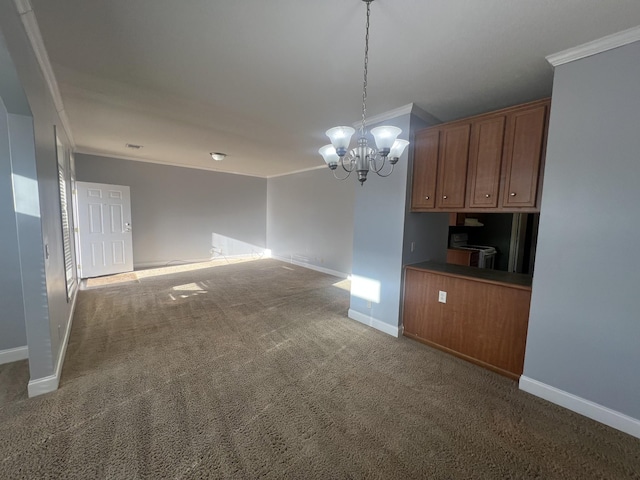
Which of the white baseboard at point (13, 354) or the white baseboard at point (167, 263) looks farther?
the white baseboard at point (167, 263)

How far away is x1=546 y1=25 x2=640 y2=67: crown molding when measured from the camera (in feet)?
5.63

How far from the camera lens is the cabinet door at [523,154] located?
2219 mm

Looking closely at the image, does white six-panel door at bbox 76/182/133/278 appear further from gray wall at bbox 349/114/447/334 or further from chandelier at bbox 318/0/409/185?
chandelier at bbox 318/0/409/185

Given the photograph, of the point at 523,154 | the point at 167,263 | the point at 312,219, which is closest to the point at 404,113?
the point at 523,154

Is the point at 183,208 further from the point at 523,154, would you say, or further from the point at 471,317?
the point at 523,154

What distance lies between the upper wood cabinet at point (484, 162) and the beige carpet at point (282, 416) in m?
1.64

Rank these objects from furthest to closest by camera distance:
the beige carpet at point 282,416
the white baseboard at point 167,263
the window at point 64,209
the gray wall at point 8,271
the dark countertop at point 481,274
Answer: the white baseboard at point 167,263
the window at point 64,209
the dark countertop at point 481,274
the gray wall at point 8,271
the beige carpet at point 282,416

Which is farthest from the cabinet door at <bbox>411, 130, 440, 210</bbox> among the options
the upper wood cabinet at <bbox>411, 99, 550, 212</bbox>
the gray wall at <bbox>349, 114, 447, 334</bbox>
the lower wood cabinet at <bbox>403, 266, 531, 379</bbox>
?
the lower wood cabinet at <bbox>403, 266, 531, 379</bbox>

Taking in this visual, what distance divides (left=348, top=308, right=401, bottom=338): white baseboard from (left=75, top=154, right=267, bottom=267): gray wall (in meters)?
5.23

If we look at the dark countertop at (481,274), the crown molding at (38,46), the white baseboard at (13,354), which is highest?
the crown molding at (38,46)

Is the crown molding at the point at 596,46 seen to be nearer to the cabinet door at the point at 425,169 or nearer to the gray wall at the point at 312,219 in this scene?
the cabinet door at the point at 425,169

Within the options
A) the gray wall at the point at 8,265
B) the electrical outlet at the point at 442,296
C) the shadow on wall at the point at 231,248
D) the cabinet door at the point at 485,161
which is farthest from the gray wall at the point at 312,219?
the gray wall at the point at 8,265

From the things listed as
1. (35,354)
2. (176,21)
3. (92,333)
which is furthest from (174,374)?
(176,21)

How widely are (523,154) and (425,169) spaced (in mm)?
900
